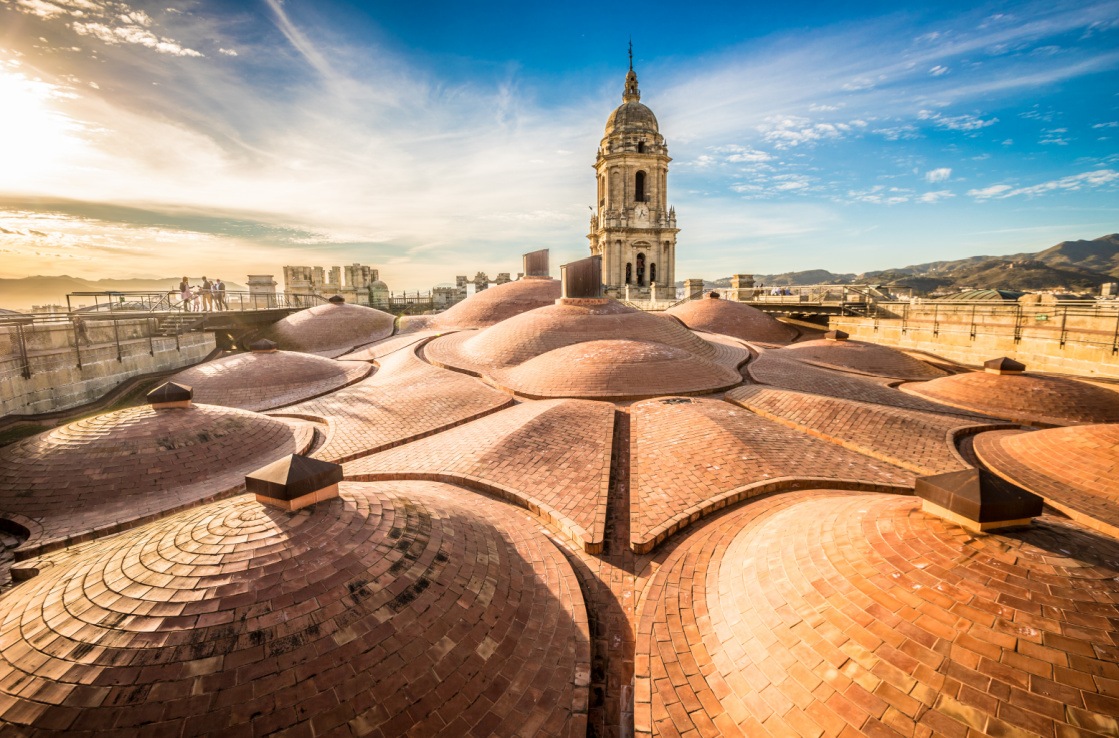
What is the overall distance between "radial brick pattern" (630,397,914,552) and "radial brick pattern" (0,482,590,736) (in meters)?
2.70

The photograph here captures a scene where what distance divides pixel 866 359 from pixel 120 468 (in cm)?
2318

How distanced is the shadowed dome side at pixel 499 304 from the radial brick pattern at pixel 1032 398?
19032mm

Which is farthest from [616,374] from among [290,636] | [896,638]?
[290,636]

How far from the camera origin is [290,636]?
385 centimetres

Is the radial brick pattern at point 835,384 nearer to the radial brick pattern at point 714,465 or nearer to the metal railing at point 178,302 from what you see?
the radial brick pattern at point 714,465

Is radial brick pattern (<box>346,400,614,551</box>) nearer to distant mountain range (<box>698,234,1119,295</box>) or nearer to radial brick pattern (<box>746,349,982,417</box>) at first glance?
radial brick pattern (<box>746,349,982,417</box>)

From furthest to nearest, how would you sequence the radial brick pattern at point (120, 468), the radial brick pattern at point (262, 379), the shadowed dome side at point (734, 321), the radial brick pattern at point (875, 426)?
the shadowed dome side at point (734, 321) < the radial brick pattern at point (262, 379) < the radial brick pattern at point (875, 426) < the radial brick pattern at point (120, 468)

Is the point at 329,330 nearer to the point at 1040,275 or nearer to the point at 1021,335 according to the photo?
the point at 1021,335

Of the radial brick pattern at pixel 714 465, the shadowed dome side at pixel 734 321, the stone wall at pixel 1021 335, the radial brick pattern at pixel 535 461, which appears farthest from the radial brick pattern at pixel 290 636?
the shadowed dome side at pixel 734 321

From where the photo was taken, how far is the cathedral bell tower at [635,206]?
39.0 meters

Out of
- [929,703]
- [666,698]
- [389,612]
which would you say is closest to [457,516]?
[389,612]

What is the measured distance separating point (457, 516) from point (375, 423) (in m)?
6.63

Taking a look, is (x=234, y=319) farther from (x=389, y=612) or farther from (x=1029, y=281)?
(x=1029, y=281)

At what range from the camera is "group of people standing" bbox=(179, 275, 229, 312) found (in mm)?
21562
